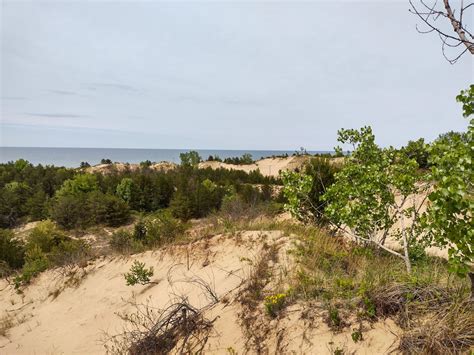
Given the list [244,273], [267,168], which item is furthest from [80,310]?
[267,168]

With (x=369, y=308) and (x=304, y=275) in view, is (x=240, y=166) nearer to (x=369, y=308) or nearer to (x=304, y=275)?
(x=304, y=275)

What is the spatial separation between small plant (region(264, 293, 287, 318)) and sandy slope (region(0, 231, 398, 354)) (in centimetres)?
11

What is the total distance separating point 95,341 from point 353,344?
16.3ft

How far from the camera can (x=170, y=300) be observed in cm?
578

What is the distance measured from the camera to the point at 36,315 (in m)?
7.87

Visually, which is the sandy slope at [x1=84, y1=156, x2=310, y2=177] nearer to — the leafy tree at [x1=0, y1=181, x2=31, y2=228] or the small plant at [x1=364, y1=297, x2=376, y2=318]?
the leafy tree at [x1=0, y1=181, x2=31, y2=228]

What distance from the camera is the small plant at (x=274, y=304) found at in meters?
4.03

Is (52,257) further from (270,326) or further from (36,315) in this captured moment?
(270,326)

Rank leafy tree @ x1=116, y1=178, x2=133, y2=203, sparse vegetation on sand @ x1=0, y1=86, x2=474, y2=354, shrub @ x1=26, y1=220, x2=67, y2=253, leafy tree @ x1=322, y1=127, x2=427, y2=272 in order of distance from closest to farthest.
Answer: sparse vegetation on sand @ x1=0, y1=86, x2=474, y2=354, leafy tree @ x1=322, y1=127, x2=427, y2=272, shrub @ x1=26, y1=220, x2=67, y2=253, leafy tree @ x1=116, y1=178, x2=133, y2=203

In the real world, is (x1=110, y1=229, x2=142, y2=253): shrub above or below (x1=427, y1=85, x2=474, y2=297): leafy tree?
below

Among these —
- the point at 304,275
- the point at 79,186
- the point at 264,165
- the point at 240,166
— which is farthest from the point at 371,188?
the point at 264,165

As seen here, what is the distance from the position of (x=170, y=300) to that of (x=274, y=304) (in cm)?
253

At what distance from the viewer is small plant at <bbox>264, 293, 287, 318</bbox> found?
4.03 metres

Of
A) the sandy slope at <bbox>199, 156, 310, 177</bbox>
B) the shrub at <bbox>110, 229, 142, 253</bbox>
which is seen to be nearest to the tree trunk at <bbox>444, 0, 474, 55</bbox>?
the shrub at <bbox>110, 229, 142, 253</bbox>
